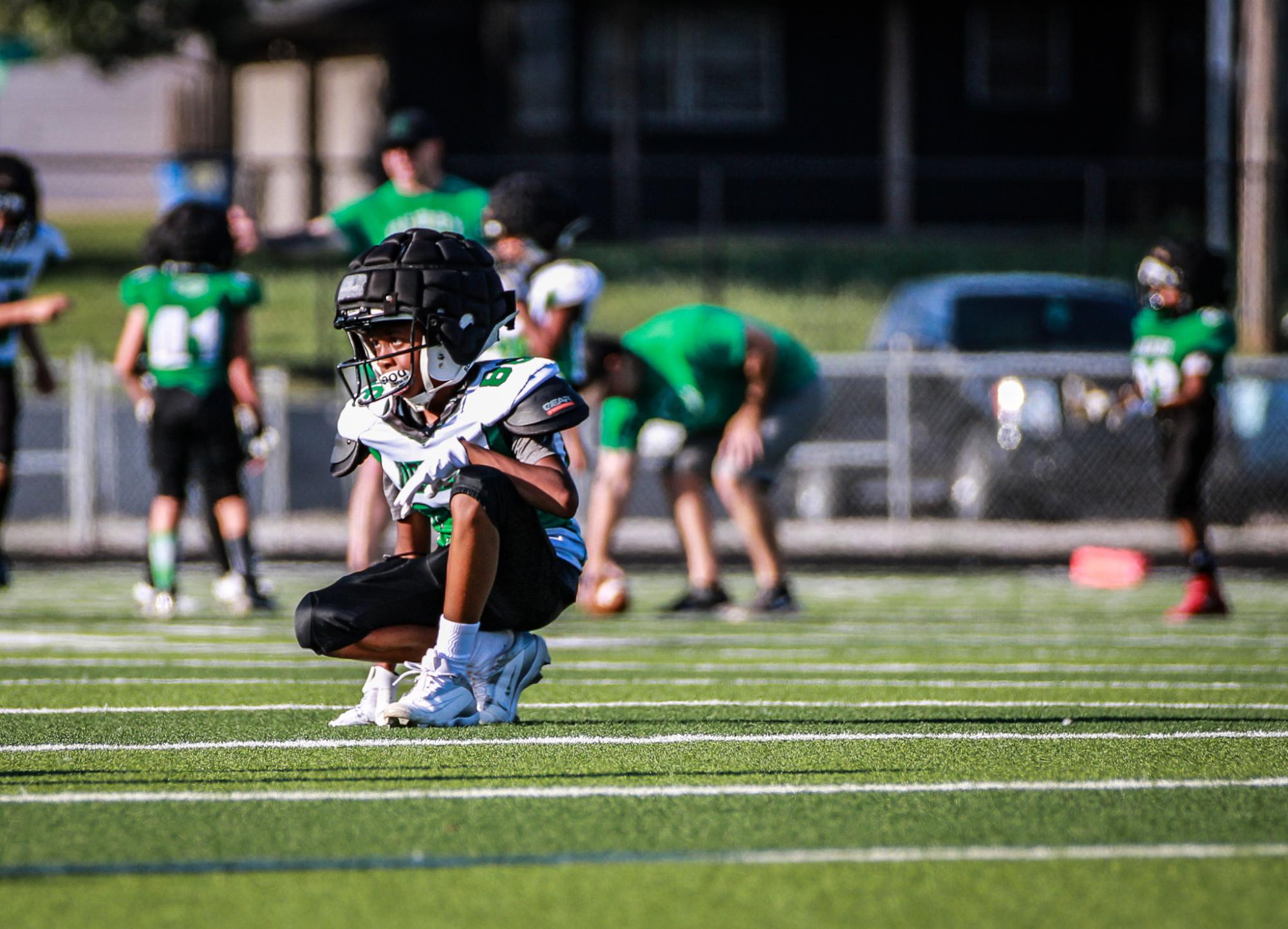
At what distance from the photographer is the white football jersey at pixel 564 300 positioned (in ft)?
28.7

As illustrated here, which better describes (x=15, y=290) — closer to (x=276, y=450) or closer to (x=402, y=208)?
(x=402, y=208)

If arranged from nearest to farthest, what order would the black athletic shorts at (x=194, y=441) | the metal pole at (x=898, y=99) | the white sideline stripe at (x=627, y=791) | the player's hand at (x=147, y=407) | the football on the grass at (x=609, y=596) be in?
the white sideline stripe at (x=627, y=791) → the black athletic shorts at (x=194, y=441) → the player's hand at (x=147, y=407) → the football on the grass at (x=609, y=596) → the metal pole at (x=898, y=99)

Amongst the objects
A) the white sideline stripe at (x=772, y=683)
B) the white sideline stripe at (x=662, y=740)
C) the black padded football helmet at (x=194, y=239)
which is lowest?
the white sideline stripe at (x=772, y=683)

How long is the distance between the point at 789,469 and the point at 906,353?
1.38 m

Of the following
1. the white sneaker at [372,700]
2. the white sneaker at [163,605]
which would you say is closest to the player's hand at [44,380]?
Answer: the white sneaker at [163,605]

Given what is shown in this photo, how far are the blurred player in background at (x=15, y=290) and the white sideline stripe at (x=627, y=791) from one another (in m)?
5.28

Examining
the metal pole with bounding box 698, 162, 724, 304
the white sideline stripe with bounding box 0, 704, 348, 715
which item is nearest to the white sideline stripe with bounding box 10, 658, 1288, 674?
the white sideline stripe with bounding box 0, 704, 348, 715

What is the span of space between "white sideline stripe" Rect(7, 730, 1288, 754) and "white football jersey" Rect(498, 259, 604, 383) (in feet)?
11.9

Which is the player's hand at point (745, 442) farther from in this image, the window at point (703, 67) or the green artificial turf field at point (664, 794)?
the window at point (703, 67)

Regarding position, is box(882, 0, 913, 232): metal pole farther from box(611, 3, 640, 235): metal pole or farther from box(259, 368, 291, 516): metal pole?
box(259, 368, 291, 516): metal pole

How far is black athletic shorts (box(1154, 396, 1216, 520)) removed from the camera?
10094mm

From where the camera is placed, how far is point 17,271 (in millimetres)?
9781

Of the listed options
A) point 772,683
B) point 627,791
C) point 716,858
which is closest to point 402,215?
point 772,683

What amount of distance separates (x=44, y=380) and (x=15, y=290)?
497mm
